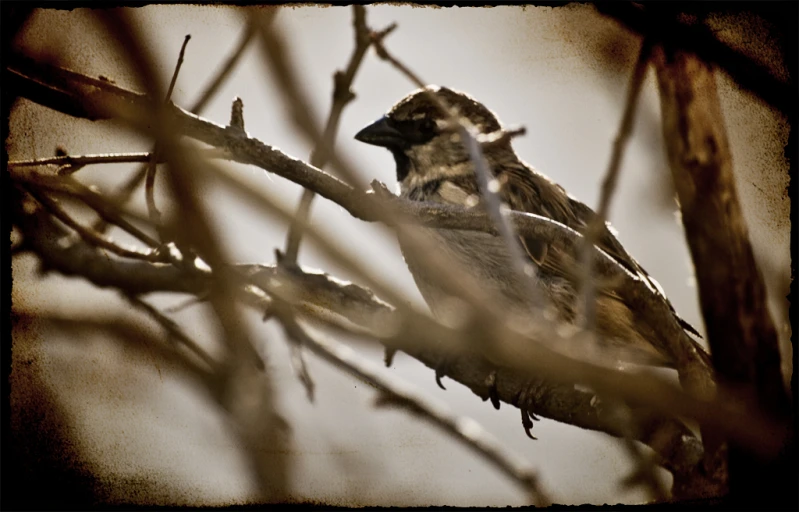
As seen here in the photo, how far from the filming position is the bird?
3.73 m

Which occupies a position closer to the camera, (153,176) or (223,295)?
(223,295)

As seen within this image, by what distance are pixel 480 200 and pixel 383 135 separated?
1.06 metres

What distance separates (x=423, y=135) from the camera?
178 inches

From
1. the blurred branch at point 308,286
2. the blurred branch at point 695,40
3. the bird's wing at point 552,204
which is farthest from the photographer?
the bird's wing at point 552,204

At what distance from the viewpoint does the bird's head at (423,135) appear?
14.5 ft

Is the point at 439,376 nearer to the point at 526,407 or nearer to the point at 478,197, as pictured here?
the point at 526,407

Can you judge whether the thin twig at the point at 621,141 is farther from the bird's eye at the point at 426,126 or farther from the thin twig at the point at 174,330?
the bird's eye at the point at 426,126

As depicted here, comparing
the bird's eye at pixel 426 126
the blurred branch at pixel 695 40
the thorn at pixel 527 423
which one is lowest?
the thorn at pixel 527 423

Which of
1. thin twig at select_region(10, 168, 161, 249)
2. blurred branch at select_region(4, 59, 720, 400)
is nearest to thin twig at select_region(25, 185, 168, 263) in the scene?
thin twig at select_region(10, 168, 161, 249)

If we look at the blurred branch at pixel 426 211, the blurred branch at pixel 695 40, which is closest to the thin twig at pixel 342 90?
the blurred branch at pixel 426 211

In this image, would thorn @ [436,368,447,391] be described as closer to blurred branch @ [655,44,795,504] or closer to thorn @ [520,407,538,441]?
thorn @ [520,407,538,441]

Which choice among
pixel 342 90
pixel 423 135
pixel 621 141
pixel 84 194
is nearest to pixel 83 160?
pixel 84 194

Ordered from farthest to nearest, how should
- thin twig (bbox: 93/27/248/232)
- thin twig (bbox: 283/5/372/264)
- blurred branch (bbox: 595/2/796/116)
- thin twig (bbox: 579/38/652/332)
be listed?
thin twig (bbox: 283/5/372/264) < thin twig (bbox: 93/27/248/232) < blurred branch (bbox: 595/2/796/116) < thin twig (bbox: 579/38/652/332)

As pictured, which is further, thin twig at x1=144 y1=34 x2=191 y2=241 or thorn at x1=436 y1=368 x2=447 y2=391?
thorn at x1=436 y1=368 x2=447 y2=391
